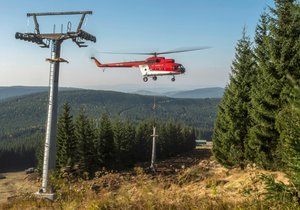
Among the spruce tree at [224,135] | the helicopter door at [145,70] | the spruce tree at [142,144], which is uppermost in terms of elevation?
the helicopter door at [145,70]

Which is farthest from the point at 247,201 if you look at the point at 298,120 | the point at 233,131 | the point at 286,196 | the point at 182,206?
the point at 233,131

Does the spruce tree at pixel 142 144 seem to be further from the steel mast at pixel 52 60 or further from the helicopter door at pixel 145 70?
the steel mast at pixel 52 60

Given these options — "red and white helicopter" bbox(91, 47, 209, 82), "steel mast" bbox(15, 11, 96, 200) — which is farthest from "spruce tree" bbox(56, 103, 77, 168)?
"steel mast" bbox(15, 11, 96, 200)

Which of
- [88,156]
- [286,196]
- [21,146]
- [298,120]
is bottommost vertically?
[21,146]

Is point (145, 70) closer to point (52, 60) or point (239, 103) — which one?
point (239, 103)

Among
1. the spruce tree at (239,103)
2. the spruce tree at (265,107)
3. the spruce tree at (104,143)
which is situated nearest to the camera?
the spruce tree at (265,107)

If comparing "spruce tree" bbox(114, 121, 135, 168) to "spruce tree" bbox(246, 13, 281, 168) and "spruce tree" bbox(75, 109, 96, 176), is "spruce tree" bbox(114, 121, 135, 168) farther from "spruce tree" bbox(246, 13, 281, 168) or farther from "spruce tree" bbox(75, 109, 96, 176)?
"spruce tree" bbox(246, 13, 281, 168)

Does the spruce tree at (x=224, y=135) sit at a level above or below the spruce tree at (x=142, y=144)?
above

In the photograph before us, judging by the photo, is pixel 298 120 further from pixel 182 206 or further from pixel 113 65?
pixel 113 65

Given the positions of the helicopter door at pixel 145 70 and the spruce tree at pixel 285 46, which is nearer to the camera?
the spruce tree at pixel 285 46

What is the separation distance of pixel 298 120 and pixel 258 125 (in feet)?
66.1

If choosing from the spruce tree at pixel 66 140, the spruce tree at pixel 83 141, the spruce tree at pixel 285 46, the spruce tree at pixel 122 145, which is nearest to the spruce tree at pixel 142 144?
the spruce tree at pixel 122 145

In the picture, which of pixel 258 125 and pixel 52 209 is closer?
pixel 52 209

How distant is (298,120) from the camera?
8117mm
